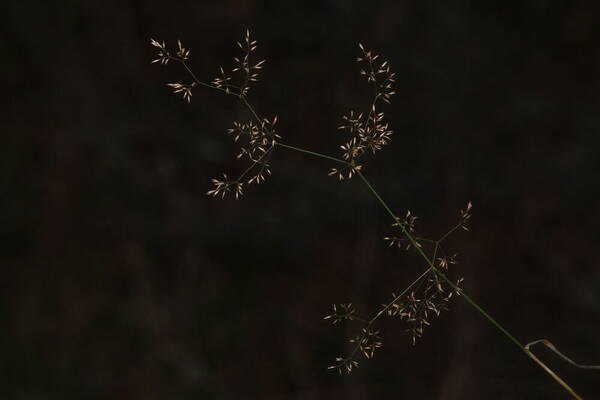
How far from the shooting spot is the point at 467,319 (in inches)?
105

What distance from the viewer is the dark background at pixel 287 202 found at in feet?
8.17

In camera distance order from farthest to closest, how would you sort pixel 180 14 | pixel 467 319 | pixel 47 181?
1. pixel 47 181
2. pixel 180 14
3. pixel 467 319

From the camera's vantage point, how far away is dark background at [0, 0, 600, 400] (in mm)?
2490

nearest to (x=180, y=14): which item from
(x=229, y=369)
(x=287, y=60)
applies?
(x=287, y=60)

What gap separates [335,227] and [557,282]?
97cm

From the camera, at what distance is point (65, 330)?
3.21 meters

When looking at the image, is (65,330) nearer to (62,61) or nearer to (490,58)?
(62,61)

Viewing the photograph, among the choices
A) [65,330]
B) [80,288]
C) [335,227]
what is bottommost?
[65,330]

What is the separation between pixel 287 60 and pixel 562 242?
1.40m

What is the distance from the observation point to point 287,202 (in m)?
2.84

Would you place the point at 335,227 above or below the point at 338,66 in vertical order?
below

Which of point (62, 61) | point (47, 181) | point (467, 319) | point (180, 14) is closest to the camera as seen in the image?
point (467, 319)

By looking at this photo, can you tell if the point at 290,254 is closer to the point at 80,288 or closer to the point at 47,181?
the point at 80,288

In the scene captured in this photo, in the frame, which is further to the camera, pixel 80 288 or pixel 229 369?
pixel 80 288
